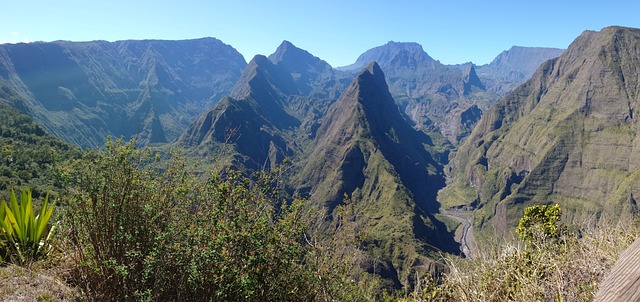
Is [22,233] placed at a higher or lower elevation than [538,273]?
lower

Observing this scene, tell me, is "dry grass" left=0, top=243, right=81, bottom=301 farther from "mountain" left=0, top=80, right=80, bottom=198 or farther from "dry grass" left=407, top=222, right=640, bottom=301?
"dry grass" left=407, top=222, right=640, bottom=301

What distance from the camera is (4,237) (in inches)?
321

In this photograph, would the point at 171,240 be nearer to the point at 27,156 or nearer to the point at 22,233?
the point at 22,233

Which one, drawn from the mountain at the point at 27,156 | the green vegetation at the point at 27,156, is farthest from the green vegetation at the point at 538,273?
the mountain at the point at 27,156

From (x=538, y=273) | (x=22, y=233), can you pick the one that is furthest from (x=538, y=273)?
(x=22, y=233)

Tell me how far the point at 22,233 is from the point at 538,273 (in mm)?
11680

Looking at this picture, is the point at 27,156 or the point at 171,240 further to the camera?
the point at 27,156

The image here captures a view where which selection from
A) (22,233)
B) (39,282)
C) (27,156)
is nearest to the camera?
(39,282)

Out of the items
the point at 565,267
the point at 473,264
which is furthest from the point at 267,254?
the point at 565,267

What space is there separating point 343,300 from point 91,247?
521cm

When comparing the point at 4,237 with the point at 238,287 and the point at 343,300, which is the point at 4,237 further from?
the point at 343,300

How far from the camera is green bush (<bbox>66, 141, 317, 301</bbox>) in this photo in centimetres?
570

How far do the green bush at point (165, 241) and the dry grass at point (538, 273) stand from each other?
3.61 meters

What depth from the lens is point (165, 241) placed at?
615 centimetres
